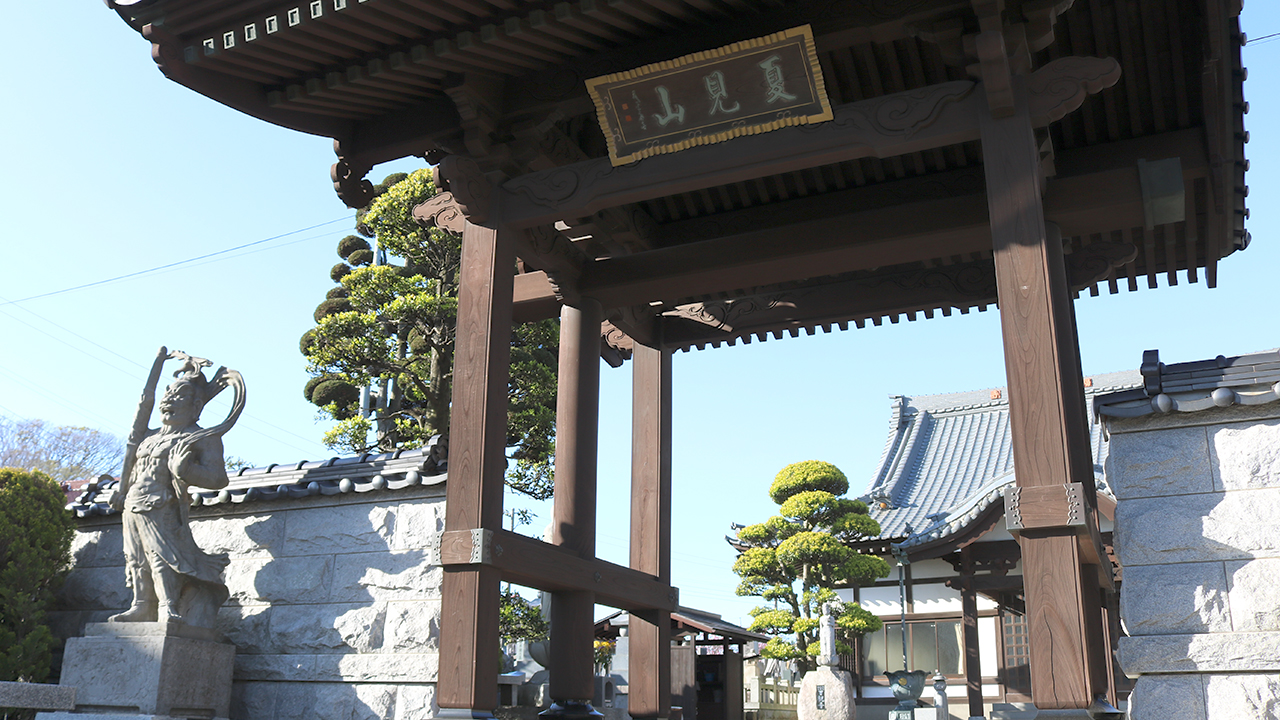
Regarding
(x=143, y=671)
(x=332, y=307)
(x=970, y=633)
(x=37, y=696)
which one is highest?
(x=332, y=307)

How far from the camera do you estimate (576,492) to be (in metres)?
6.50

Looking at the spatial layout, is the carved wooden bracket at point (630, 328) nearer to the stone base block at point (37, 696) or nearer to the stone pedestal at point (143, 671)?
the stone pedestal at point (143, 671)

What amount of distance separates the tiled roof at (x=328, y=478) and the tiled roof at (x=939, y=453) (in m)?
10.4

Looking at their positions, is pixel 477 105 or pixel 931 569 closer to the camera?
pixel 477 105

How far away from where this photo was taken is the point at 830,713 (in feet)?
40.6

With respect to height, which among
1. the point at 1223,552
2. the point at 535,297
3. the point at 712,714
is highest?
the point at 535,297

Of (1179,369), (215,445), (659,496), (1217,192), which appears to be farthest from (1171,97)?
(215,445)

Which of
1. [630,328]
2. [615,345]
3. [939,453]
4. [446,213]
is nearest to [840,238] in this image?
[630,328]

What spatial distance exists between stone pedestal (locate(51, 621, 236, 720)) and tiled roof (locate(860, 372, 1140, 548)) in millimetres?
11265

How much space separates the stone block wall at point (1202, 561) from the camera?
14.9 ft

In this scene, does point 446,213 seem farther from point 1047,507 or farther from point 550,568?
point 1047,507

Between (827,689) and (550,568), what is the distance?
799 centimetres

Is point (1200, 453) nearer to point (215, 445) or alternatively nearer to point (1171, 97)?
point (1171, 97)

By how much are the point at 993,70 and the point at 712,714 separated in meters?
12.5
